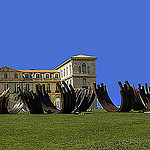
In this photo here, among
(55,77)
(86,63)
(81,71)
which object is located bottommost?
(55,77)

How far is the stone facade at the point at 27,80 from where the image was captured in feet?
171

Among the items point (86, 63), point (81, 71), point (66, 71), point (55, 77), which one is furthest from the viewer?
point (55, 77)

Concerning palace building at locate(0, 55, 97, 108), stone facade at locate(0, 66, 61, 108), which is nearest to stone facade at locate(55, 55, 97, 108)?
palace building at locate(0, 55, 97, 108)

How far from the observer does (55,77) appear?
56250mm

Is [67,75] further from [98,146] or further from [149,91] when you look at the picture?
[98,146]

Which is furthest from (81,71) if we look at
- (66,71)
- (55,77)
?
(55,77)

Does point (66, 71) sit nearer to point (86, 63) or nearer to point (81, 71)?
point (81, 71)

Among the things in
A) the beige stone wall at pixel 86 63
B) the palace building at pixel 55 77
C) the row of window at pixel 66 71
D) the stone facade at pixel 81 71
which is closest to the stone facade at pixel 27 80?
the palace building at pixel 55 77

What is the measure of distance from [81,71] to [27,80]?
39.7 ft

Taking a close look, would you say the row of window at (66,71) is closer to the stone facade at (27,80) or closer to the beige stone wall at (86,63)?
the stone facade at (27,80)

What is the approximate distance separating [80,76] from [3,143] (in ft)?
145

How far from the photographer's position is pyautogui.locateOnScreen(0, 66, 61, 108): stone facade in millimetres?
52094

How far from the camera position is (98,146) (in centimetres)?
416

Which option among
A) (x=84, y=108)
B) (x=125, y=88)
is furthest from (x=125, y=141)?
(x=84, y=108)
